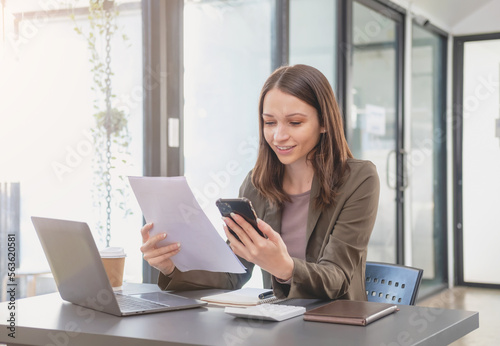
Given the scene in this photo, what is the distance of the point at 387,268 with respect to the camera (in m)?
1.90

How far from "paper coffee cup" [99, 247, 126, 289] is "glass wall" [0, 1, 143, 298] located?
861 mm

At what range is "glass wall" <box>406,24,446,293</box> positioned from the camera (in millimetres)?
5824

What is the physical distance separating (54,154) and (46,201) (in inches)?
7.5

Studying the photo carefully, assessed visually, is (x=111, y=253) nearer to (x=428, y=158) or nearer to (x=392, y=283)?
(x=392, y=283)

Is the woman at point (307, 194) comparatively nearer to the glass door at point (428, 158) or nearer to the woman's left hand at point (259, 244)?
the woman's left hand at point (259, 244)

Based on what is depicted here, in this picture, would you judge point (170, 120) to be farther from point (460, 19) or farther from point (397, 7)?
point (460, 19)

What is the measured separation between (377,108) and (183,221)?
12.4 ft

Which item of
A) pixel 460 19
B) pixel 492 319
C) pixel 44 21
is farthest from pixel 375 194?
pixel 460 19

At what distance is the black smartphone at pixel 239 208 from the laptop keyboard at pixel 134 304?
27 cm

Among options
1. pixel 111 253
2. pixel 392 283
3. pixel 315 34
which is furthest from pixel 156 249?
pixel 315 34

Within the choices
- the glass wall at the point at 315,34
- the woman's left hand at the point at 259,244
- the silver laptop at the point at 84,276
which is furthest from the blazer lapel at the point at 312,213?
the glass wall at the point at 315,34

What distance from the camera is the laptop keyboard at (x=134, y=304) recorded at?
146 centimetres

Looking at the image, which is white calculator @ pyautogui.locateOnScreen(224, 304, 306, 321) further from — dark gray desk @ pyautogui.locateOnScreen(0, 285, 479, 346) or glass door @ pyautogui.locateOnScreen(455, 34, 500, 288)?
glass door @ pyautogui.locateOnScreen(455, 34, 500, 288)

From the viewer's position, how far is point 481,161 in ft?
20.9
